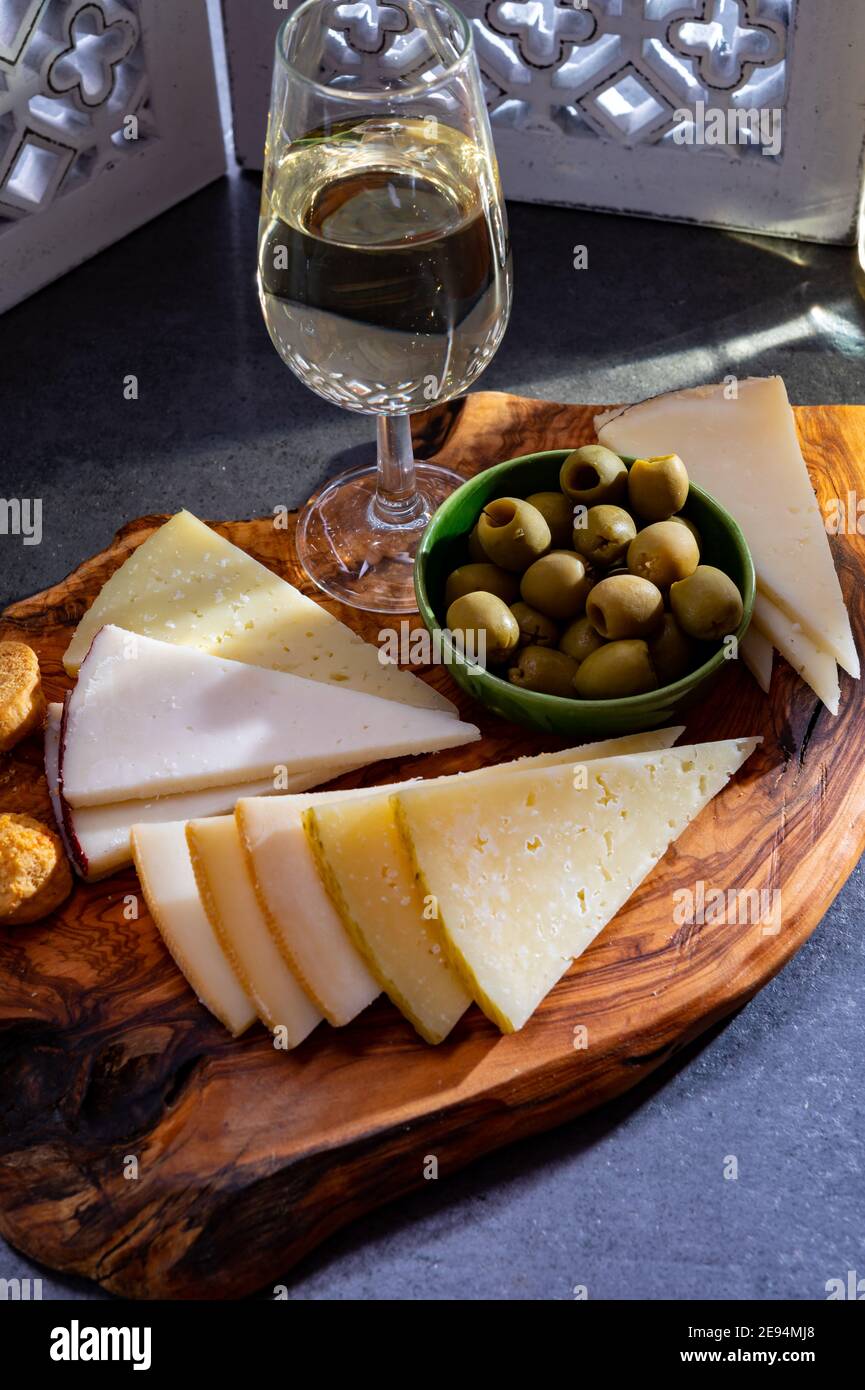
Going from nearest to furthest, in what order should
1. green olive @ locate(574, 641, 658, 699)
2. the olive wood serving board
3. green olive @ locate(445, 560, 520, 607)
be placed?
the olive wood serving board, green olive @ locate(574, 641, 658, 699), green olive @ locate(445, 560, 520, 607)

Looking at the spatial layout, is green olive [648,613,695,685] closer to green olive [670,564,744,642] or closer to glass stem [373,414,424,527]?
green olive [670,564,744,642]

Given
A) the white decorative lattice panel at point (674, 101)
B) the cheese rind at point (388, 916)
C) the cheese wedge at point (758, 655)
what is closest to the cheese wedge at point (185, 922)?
the cheese rind at point (388, 916)

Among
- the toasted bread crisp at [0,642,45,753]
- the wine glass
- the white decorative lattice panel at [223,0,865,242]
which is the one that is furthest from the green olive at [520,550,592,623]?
the white decorative lattice panel at [223,0,865,242]

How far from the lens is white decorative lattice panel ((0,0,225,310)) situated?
2.30 meters

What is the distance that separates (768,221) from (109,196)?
1146 mm

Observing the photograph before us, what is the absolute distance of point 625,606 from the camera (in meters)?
1.63

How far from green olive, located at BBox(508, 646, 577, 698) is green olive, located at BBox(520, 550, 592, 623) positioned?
2.3 inches

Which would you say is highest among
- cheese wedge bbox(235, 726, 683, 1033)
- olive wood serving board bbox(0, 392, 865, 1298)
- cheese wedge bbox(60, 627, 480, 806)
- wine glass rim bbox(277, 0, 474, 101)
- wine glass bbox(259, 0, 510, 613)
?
wine glass rim bbox(277, 0, 474, 101)

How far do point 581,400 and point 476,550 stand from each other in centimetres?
65

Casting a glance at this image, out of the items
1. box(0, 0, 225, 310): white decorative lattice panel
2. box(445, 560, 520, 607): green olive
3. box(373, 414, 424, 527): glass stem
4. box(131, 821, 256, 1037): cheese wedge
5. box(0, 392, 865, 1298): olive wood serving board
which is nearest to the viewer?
box(0, 392, 865, 1298): olive wood serving board

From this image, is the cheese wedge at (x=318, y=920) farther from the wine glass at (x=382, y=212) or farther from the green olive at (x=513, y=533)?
the wine glass at (x=382, y=212)

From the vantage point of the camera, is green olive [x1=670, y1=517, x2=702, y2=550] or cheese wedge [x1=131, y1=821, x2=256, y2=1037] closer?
cheese wedge [x1=131, y1=821, x2=256, y2=1037]

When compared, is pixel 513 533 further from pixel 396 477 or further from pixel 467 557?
pixel 396 477

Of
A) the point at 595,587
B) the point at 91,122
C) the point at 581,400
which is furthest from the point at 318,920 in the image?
the point at 91,122
